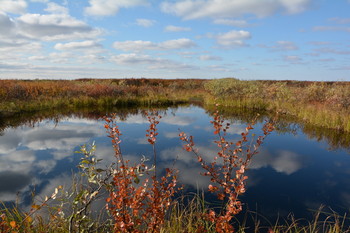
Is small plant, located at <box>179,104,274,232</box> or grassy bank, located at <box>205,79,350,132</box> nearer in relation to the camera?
small plant, located at <box>179,104,274,232</box>

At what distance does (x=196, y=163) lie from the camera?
8.55 meters

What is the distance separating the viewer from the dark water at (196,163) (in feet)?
20.8

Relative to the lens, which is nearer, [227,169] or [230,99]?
[227,169]

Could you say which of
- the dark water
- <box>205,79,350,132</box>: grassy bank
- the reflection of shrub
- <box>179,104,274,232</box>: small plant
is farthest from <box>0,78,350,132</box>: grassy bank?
the reflection of shrub

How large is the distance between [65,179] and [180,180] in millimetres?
3387

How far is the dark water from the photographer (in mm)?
6352

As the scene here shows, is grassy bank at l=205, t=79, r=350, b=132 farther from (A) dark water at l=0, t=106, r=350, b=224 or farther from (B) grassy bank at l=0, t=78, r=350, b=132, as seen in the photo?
(A) dark water at l=0, t=106, r=350, b=224

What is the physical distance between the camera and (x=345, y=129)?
1363 cm

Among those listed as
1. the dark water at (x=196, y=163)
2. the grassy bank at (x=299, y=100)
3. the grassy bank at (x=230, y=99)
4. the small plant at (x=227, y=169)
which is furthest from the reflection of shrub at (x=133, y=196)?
the grassy bank at (x=230, y=99)

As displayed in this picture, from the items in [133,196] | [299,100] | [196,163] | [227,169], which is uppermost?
[299,100]

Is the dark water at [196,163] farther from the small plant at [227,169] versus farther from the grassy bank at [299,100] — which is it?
the small plant at [227,169]

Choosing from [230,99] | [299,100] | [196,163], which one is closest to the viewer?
[196,163]

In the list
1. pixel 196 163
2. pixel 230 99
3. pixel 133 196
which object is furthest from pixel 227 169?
pixel 230 99

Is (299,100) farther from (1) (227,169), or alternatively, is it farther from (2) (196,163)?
(1) (227,169)
